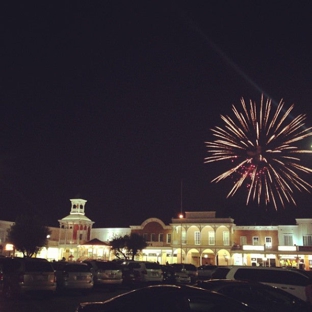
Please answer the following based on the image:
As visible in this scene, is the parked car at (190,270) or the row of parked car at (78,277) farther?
the parked car at (190,270)

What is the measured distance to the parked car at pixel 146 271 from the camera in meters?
22.7

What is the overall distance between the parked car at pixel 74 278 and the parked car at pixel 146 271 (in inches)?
225

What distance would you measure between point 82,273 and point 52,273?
2055 millimetres

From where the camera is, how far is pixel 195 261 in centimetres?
5066

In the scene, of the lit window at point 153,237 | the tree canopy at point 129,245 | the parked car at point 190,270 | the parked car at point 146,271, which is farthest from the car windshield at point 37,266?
the lit window at point 153,237

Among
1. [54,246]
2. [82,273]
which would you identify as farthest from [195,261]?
[82,273]

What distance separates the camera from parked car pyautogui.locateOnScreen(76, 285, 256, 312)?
213 inches

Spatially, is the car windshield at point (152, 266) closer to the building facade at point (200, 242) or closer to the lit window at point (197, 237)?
the building facade at point (200, 242)

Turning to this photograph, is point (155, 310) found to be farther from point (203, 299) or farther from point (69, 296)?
point (69, 296)

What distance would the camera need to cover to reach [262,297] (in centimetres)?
919

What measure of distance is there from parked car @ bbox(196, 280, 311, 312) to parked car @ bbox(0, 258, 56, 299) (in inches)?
310

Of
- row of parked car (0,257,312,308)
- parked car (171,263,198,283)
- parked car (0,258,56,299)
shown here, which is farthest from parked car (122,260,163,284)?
parked car (0,258,56,299)

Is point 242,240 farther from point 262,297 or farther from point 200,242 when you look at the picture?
point 262,297

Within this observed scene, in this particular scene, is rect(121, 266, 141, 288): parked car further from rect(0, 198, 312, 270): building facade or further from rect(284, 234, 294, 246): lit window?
rect(284, 234, 294, 246): lit window
